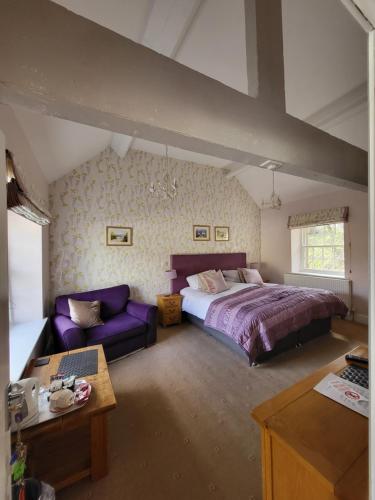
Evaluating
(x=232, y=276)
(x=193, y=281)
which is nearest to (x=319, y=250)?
(x=232, y=276)

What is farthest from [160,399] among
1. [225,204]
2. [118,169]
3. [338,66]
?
[225,204]

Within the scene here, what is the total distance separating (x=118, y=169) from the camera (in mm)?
3443

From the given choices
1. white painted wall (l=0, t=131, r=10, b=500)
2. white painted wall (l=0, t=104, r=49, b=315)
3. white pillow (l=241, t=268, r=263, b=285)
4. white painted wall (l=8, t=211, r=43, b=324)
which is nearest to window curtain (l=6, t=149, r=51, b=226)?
white painted wall (l=0, t=104, r=49, b=315)

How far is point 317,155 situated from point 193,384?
227 centimetres

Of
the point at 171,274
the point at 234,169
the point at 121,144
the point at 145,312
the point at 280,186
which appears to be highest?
the point at 234,169

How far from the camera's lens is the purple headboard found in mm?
3941

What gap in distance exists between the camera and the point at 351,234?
3.61 m

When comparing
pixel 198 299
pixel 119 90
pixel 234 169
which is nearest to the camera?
pixel 119 90

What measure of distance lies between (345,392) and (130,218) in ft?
11.0

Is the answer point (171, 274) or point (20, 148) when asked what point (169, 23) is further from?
point (171, 274)

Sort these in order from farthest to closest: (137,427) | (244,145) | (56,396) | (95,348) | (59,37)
→ (95,348)
(137,427)
(56,396)
(244,145)
(59,37)

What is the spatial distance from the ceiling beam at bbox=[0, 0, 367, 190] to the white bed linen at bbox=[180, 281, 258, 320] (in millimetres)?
2376

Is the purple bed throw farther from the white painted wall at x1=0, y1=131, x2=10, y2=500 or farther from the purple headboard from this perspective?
the white painted wall at x1=0, y1=131, x2=10, y2=500

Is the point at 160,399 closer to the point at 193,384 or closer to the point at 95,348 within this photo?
the point at 193,384
